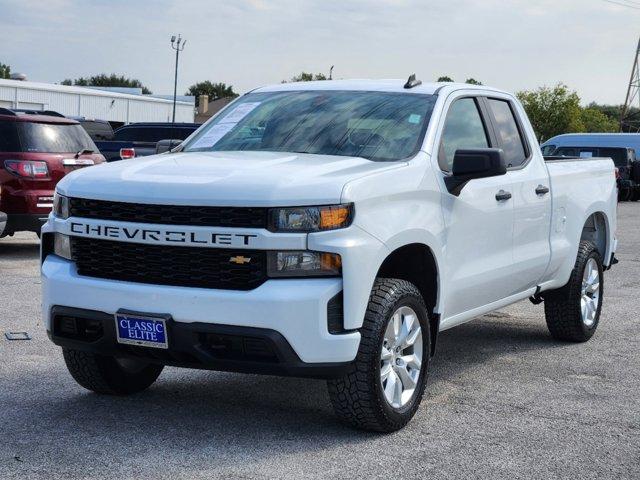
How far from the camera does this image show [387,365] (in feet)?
18.5

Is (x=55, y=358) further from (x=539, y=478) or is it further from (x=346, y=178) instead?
(x=539, y=478)

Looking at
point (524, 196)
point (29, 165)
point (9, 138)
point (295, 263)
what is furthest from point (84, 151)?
point (295, 263)

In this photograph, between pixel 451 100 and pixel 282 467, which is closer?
pixel 282 467

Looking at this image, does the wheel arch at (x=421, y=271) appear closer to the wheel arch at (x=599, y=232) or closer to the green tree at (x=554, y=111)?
the wheel arch at (x=599, y=232)

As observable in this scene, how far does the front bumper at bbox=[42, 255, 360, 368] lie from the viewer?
16.7 feet

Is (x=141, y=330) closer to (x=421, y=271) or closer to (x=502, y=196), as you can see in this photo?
(x=421, y=271)

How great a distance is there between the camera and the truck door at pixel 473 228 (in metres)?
6.31

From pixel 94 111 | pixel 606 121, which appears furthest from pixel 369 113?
pixel 606 121

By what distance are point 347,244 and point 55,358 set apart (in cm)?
295

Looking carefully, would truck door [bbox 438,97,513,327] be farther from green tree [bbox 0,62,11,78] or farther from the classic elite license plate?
green tree [bbox 0,62,11,78]

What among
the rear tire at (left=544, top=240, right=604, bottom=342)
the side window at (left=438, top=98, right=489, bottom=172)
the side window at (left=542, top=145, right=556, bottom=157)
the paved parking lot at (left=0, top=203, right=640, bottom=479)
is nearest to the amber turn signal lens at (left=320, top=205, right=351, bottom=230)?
the paved parking lot at (left=0, top=203, right=640, bottom=479)

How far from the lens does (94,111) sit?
68.8m

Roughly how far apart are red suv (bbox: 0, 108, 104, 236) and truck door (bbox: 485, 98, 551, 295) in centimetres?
726

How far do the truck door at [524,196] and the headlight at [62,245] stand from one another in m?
2.87
